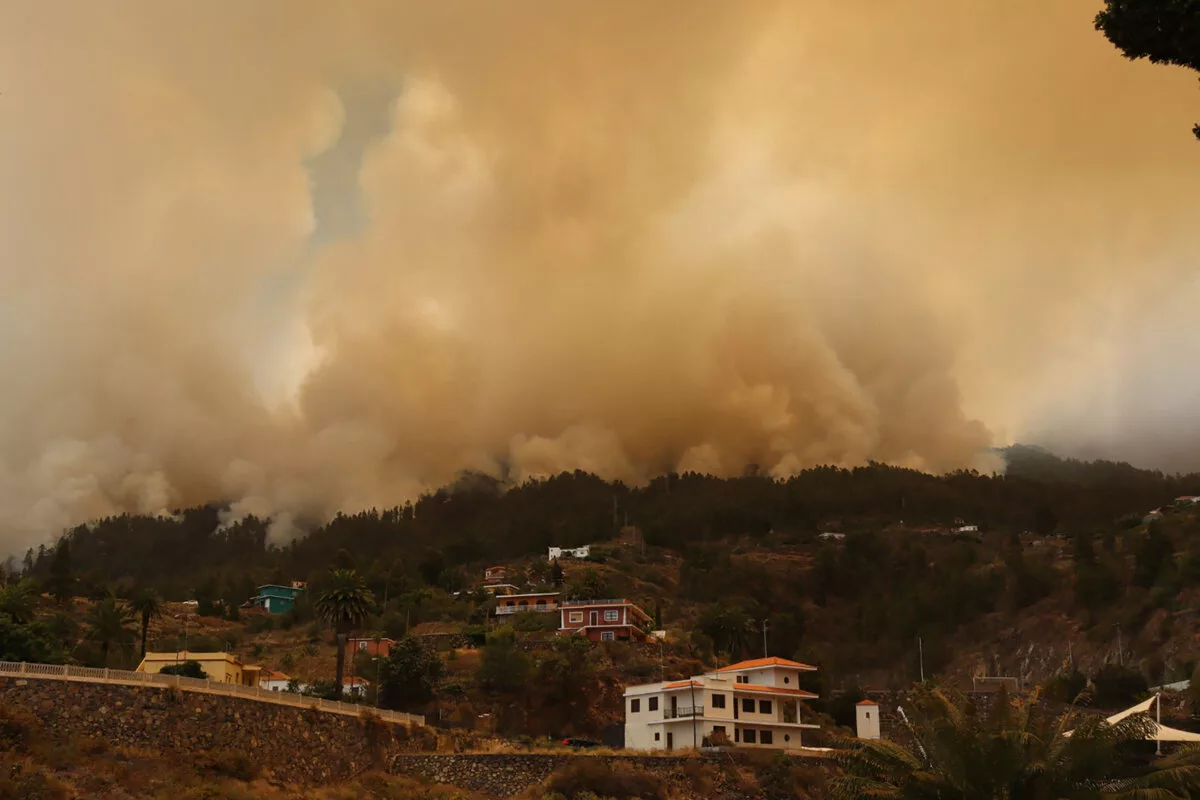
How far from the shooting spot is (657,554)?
570 ft

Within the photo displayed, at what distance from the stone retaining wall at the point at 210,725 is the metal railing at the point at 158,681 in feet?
0.95

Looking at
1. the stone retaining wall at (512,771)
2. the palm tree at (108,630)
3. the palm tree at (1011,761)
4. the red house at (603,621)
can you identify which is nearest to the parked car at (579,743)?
the stone retaining wall at (512,771)

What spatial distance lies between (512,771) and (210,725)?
→ 62.2 feet

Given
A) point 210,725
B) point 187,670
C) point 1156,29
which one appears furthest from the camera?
point 187,670

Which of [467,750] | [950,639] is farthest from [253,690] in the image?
[950,639]

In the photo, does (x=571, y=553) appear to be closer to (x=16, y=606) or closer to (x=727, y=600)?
(x=727, y=600)

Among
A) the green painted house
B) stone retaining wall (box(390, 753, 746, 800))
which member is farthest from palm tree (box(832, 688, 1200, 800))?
the green painted house

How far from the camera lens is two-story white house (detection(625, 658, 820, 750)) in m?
74.9

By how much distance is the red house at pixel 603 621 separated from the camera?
104750mm

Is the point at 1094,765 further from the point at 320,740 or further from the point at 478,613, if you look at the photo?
the point at 478,613

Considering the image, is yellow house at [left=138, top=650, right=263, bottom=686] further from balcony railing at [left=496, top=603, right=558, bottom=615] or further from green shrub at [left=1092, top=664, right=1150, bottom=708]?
green shrub at [left=1092, top=664, right=1150, bottom=708]

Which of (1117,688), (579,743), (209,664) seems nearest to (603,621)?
(579,743)

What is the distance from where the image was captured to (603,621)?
10688cm

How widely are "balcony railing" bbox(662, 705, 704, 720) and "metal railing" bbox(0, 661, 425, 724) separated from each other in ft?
67.1
